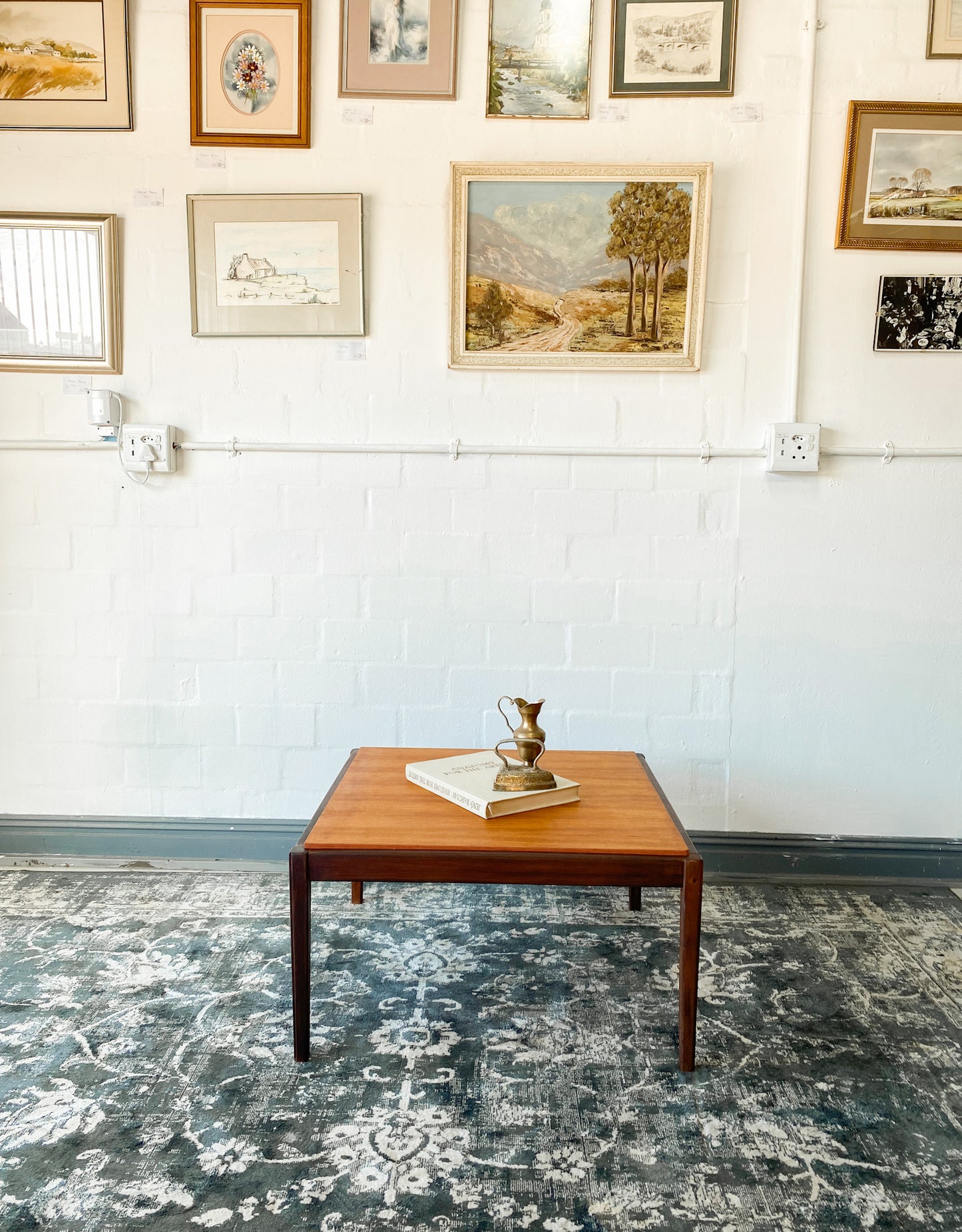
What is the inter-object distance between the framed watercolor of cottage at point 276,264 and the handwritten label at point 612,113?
2.48ft

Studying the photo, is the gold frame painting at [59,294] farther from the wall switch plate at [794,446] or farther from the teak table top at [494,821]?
the wall switch plate at [794,446]

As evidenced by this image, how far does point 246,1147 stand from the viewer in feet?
5.36

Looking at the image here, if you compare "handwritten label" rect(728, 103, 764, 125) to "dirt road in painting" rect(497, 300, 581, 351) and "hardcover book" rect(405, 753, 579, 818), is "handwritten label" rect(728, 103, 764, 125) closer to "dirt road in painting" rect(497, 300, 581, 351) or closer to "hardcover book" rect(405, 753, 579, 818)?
"dirt road in painting" rect(497, 300, 581, 351)

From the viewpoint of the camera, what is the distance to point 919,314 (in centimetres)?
270

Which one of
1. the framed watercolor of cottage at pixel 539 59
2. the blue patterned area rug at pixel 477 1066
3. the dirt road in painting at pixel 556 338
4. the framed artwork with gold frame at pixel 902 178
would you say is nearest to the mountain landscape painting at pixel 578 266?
the dirt road in painting at pixel 556 338

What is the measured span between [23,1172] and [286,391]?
2.09 m

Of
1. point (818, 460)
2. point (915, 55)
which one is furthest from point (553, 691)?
point (915, 55)

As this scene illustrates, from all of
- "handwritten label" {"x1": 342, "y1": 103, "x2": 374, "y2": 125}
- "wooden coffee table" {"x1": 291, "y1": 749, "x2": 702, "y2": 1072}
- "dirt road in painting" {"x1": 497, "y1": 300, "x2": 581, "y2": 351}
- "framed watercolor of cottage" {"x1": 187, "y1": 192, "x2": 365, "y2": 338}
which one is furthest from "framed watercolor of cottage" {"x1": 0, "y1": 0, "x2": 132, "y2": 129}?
"wooden coffee table" {"x1": 291, "y1": 749, "x2": 702, "y2": 1072}

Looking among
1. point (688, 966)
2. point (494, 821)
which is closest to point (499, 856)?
point (494, 821)

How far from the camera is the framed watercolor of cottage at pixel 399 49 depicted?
8.68ft

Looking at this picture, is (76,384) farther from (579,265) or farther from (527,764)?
(527,764)

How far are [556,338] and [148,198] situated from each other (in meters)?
1.32

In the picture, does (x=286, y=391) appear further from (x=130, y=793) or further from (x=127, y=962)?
(x=127, y=962)

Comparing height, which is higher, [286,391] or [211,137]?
[211,137]
